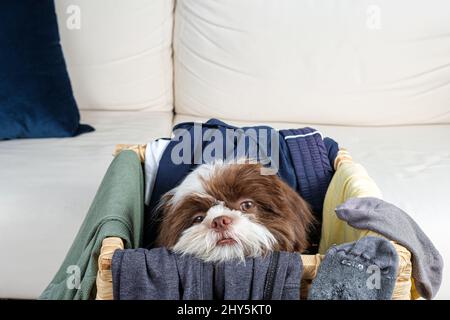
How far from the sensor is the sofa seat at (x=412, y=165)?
1427 mm

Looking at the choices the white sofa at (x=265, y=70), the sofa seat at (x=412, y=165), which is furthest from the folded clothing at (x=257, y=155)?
the white sofa at (x=265, y=70)

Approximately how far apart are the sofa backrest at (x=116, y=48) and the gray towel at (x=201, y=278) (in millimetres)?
1199

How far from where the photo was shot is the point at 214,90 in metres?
1.97

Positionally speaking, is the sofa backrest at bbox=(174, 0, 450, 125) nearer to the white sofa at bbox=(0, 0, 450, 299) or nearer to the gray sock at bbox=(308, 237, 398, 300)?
the white sofa at bbox=(0, 0, 450, 299)

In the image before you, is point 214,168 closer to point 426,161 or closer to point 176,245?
point 176,245

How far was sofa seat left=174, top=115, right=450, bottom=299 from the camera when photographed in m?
1.43

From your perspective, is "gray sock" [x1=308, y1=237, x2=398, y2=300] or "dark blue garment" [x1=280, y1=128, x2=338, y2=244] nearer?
"gray sock" [x1=308, y1=237, x2=398, y2=300]

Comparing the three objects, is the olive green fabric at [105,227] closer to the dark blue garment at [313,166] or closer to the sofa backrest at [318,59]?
the dark blue garment at [313,166]

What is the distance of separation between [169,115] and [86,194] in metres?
0.62

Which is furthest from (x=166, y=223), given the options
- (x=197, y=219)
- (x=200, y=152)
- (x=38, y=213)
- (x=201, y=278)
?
(x=38, y=213)

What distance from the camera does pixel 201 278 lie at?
2.90 feet

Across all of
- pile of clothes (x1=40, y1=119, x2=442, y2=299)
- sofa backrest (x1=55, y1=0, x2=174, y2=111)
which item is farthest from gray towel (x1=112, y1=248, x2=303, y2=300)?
sofa backrest (x1=55, y1=0, x2=174, y2=111)

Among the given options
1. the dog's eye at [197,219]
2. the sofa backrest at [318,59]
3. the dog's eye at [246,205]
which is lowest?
the dog's eye at [197,219]
